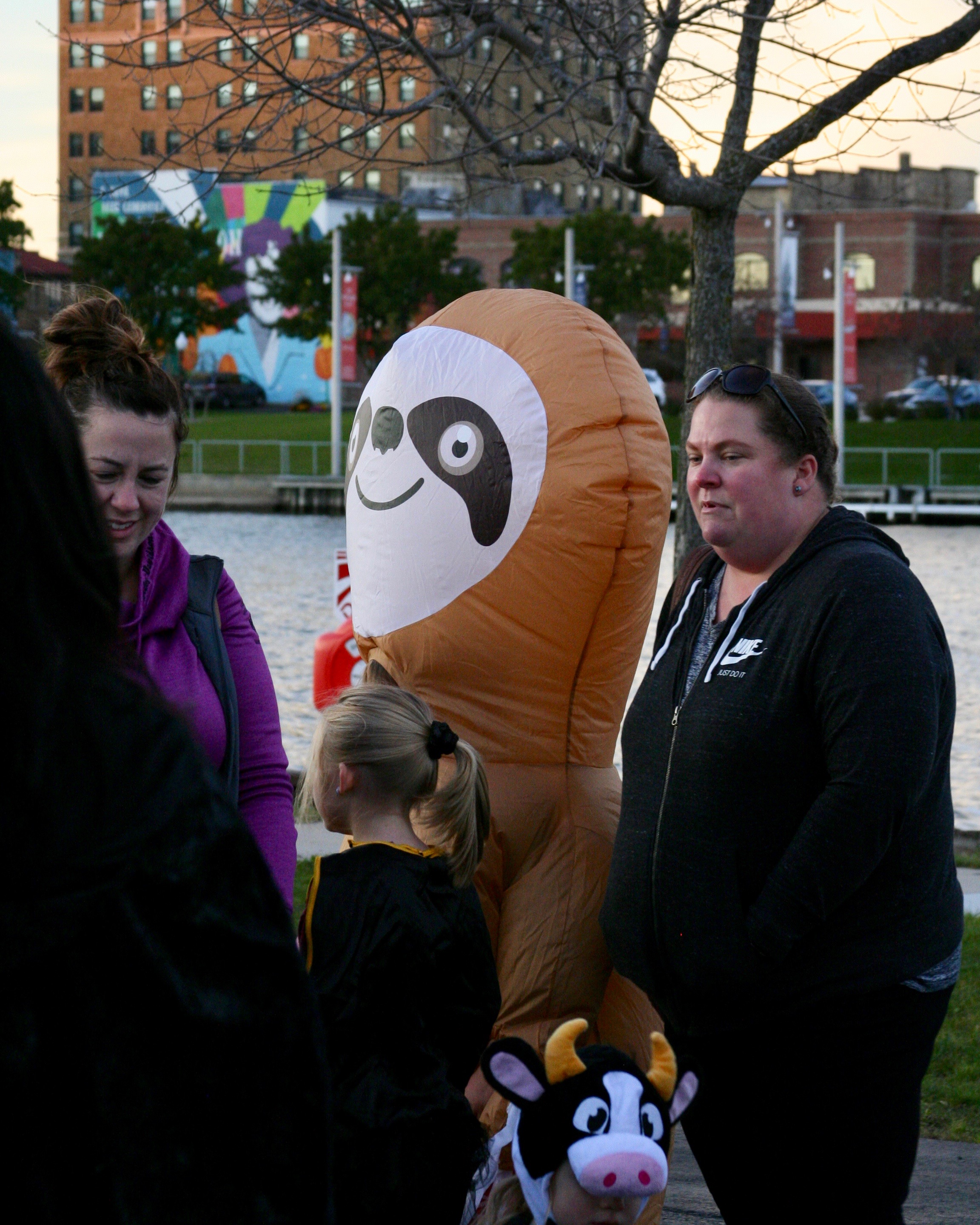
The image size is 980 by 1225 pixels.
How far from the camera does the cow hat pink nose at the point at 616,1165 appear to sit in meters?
2.35

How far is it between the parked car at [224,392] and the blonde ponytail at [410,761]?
59029mm

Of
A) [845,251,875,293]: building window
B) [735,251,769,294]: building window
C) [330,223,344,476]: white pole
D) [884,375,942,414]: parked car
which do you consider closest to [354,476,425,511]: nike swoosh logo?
[330,223,344,476]: white pole

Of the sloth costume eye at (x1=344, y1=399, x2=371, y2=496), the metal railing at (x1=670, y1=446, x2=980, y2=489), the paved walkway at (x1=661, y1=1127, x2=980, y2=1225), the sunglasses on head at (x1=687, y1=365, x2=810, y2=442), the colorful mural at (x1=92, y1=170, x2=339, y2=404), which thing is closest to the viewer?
the sunglasses on head at (x1=687, y1=365, x2=810, y2=442)

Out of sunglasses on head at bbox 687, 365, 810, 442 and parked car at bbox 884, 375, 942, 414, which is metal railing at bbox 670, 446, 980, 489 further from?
sunglasses on head at bbox 687, 365, 810, 442

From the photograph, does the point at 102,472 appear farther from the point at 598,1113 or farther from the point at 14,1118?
the point at 14,1118

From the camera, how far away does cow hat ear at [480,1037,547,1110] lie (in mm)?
2395

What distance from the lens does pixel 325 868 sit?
264 cm

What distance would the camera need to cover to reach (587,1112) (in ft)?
7.87

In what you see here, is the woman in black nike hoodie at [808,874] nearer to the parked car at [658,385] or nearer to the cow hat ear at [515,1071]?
the cow hat ear at [515,1071]

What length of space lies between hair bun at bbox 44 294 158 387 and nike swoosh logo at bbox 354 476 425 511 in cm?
113

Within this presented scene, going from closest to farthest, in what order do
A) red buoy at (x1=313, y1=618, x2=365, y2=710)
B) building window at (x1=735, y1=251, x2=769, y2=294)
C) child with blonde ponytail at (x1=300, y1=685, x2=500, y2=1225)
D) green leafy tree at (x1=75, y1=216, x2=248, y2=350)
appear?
child with blonde ponytail at (x1=300, y1=685, x2=500, y2=1225) → red buoy at (x1=313, y1=618, x2=365, y2=710) → green leafy tree at (x1=75, y1=216, x2=248, y2=350) → building window at (x1=735, y1=251, x2=769, y2=294)

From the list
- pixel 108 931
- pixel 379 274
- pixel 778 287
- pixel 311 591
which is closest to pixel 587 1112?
pixel 108 931

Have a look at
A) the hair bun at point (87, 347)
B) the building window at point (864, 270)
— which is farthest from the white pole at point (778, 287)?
the hair bun at point (87, 347)

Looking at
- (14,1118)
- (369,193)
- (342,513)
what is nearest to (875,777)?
(14,1118)
